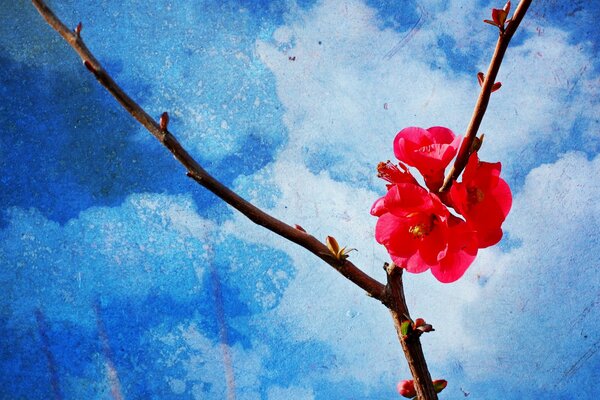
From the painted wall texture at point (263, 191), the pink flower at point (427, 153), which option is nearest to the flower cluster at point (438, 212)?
the pink flower at point (427, 153)

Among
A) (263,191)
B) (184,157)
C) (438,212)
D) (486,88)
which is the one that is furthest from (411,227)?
(263,191)

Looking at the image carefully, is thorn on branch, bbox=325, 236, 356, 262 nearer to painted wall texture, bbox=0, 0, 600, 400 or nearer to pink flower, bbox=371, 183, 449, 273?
pink flower, bbox=371, 183, 449, 273

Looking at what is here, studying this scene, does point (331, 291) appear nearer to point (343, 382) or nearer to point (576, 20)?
point (343, 382)

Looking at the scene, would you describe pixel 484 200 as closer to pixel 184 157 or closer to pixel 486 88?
pixel 486 88

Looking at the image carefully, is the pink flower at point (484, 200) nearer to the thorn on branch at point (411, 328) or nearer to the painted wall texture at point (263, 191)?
the thorn on branch at point (411, 328)

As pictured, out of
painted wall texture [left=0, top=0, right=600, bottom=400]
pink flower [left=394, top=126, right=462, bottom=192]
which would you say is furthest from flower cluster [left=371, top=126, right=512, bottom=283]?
painted wall texture [left=0, top=0, right=600, bottom=400]

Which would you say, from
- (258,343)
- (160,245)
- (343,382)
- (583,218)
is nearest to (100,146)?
(160,245)
